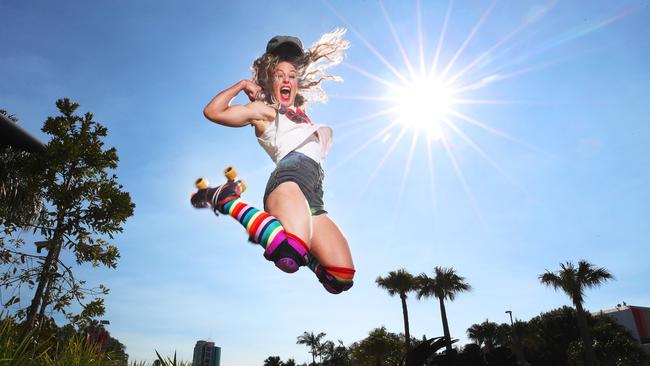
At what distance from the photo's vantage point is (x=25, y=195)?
9297 mm

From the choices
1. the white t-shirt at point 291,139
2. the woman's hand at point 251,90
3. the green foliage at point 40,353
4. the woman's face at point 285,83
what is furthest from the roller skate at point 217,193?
the green foliage at point 40,353

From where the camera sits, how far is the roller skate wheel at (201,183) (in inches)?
351

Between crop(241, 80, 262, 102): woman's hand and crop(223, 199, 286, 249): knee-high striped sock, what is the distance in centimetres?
266

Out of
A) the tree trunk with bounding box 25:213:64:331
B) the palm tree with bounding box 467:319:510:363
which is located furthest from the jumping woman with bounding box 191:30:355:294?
the palm tree with bounding box 467:319:510:363

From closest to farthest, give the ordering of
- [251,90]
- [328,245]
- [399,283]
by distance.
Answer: [328,245]
[251,90]
[399,283]

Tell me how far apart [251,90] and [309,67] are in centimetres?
156

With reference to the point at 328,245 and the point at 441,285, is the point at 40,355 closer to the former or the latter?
the point at 328,245

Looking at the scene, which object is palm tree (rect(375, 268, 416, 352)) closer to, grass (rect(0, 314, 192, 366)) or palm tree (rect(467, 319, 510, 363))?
palm tree (rect(467, 319, 510, 363))

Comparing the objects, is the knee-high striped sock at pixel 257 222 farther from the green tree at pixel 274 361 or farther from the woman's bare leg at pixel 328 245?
the green tree at pixel 274 361

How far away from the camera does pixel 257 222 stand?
827 cm

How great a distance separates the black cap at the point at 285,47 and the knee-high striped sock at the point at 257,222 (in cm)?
373

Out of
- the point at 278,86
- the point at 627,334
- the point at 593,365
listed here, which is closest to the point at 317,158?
the point at 278,86

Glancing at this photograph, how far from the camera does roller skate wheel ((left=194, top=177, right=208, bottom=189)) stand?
351 inches

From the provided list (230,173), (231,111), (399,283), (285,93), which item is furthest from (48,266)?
(399,283)
